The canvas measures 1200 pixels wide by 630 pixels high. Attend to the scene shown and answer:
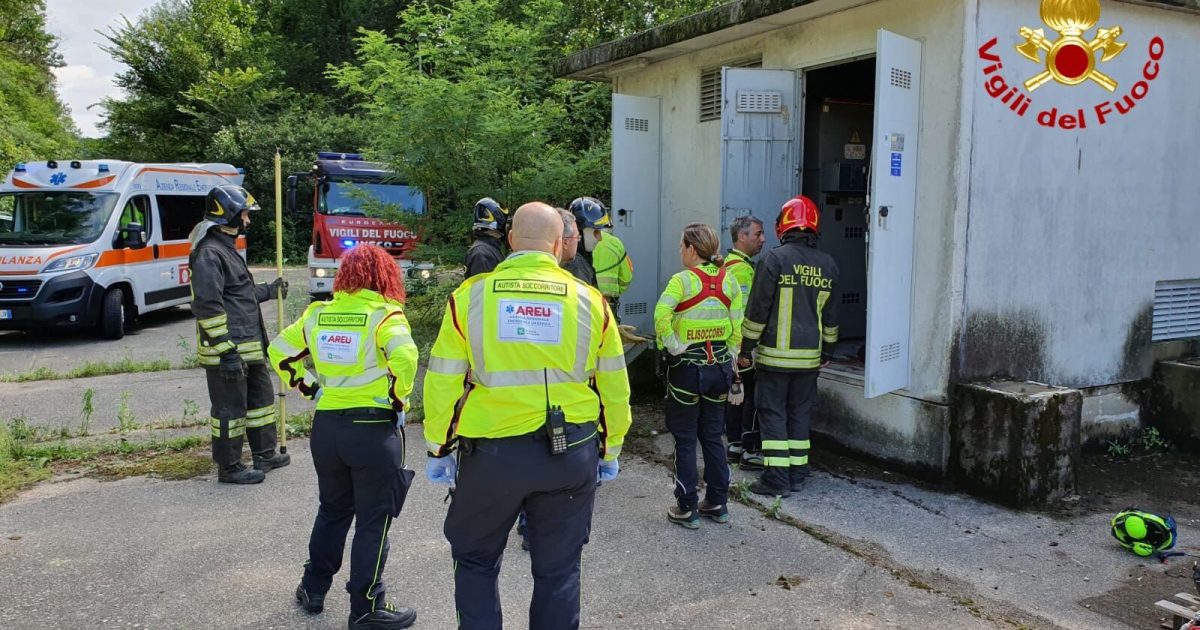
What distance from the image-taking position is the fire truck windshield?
11203 millimetres

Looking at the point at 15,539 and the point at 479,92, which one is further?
the point at 479,92

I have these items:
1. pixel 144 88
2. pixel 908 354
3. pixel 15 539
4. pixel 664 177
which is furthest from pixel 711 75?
pixel 144 88

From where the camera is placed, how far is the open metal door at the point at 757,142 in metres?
7.02

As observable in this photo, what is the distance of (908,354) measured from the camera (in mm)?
6074

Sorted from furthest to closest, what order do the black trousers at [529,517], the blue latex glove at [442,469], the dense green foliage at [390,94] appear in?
the dense green foliage at [390,94], the blue latex glove at [442,469], the black trousers at [529,517]

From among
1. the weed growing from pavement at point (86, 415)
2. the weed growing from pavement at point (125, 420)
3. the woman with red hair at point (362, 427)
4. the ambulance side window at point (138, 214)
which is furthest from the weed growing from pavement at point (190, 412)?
the ambulance side window at point (138, 214)

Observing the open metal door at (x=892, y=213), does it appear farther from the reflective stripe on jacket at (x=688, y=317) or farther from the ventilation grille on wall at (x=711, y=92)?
the ventilation grille on wall at (x=711, y=92)

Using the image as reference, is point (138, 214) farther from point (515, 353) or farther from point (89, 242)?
point (515, 353)

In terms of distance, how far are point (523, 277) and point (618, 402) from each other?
2.06ft

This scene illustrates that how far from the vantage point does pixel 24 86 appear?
29.9 meters

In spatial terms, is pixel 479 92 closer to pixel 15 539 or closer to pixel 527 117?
pixel 527 117

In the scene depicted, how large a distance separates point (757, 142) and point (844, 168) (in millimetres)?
1354

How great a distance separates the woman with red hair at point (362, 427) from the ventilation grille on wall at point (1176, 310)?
620 cm

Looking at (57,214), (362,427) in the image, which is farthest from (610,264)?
(57,214)
